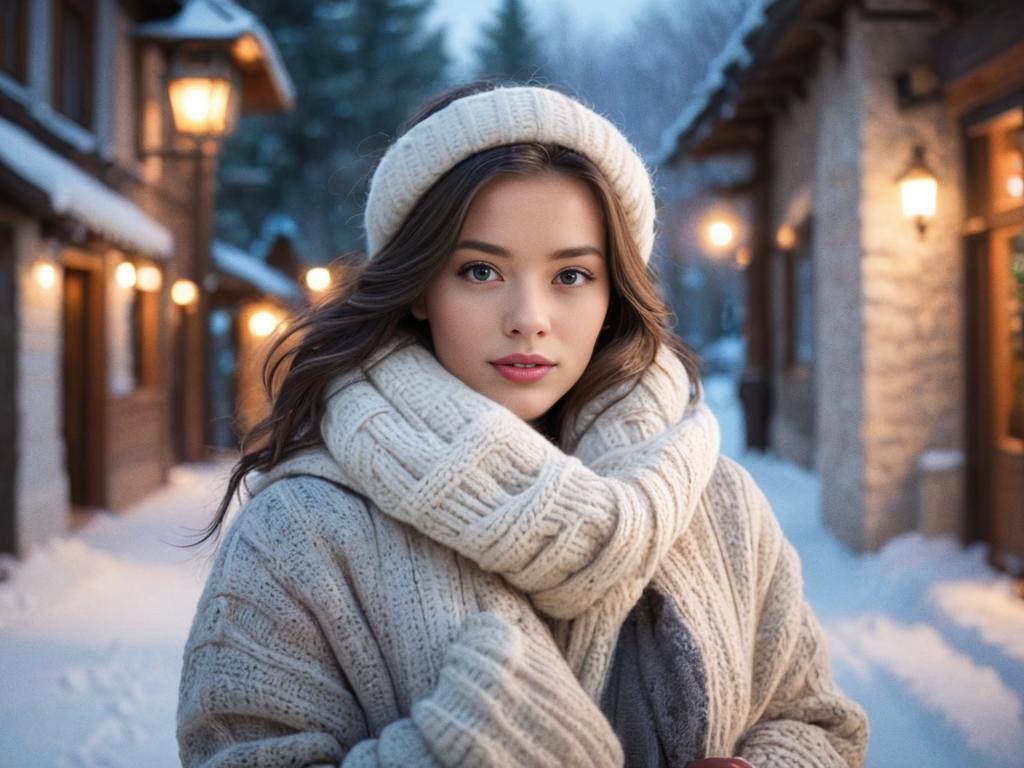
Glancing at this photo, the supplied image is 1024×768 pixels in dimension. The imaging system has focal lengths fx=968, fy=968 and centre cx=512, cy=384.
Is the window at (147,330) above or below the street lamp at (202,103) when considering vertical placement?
below

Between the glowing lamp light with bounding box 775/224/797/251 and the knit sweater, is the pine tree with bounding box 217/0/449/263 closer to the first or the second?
the glowing lamp light with bounding box 775/224/797/251

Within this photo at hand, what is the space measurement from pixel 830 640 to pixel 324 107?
22.8m

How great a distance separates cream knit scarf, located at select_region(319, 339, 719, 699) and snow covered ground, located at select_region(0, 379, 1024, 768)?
139 cm

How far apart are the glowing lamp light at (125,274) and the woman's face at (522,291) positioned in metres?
9.26

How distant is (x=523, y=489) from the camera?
1357mm

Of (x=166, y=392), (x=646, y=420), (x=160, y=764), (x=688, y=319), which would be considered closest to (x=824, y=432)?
(x=160, y=764)

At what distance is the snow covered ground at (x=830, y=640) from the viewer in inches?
155

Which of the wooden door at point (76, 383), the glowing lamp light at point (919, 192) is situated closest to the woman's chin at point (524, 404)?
the glowing lamp light at point (919, 192)

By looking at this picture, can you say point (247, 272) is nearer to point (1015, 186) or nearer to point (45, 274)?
point (45, 274)

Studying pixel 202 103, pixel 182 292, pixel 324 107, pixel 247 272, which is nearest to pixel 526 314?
pixel 202 103

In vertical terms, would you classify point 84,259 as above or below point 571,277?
above

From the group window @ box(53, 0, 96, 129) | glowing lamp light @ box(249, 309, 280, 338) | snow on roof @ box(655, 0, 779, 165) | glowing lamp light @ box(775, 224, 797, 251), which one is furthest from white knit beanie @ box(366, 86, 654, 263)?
glowing lamp light @ box(249, 309, 280, 338)

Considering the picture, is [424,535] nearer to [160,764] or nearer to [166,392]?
[160,764]

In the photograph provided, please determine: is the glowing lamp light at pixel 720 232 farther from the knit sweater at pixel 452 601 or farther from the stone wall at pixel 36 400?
the knit sweater at pixel 452 601
